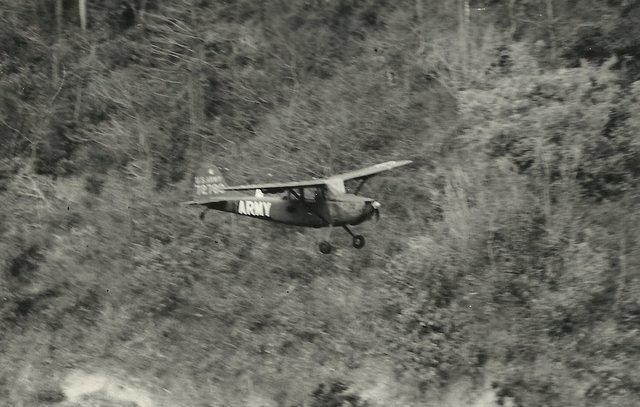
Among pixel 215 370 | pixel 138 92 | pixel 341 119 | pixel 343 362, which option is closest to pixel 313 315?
pixel 343 362

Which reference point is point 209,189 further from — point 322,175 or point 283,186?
point 322,175

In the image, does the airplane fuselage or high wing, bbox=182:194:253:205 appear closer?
the airplane fuselage

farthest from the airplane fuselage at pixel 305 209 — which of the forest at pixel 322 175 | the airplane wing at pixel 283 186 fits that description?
the forest at pixel 322 175

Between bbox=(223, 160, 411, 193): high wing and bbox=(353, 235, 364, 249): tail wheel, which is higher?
bbox=(223, 160, 411, 193): high wing

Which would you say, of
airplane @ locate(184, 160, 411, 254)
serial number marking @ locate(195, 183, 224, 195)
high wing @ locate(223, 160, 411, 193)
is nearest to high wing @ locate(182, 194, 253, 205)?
airplane @ locate(184, 160, 411, 254)

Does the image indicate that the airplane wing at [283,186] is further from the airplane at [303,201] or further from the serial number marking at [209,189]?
the serial number marking at [209,189]

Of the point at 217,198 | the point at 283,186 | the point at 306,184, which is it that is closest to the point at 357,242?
Result: the point at 306,184

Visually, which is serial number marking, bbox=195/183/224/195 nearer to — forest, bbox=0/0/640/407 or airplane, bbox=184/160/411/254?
airplane, bbox=184/160/411/254

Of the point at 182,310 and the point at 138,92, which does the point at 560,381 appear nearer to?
the point at 182,310

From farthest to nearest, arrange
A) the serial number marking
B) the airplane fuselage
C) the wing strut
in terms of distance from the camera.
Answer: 1. the serial number marking
2. the wing strut
3. the airplane fuselage
